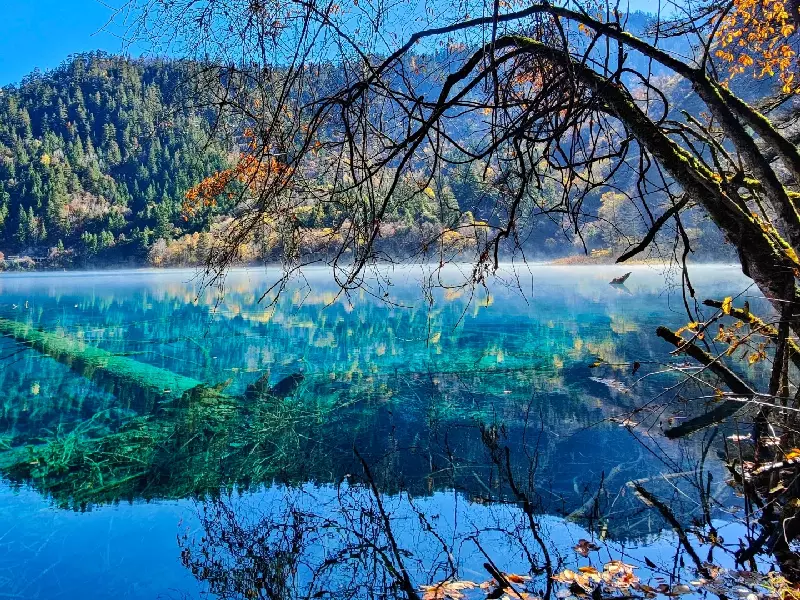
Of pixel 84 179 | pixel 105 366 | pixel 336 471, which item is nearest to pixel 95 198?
pixel 84 179

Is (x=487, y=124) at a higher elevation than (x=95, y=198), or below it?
below

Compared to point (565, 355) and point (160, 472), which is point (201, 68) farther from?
point (565, 355)

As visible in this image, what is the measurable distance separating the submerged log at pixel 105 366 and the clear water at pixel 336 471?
10.6 inches

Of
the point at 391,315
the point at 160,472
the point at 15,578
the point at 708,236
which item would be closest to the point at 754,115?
the point at 15,578

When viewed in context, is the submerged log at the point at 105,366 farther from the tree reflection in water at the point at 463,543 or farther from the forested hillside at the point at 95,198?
the forested hillside at the point at 95,198

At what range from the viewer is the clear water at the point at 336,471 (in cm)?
317

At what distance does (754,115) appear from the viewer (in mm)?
2463

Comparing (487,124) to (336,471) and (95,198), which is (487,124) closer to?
(336,471)

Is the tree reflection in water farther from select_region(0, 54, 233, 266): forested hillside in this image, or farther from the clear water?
select_region(0, 54, 233, 266): forested hillside

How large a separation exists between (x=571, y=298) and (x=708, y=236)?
1185 inches

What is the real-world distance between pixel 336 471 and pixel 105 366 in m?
7.15

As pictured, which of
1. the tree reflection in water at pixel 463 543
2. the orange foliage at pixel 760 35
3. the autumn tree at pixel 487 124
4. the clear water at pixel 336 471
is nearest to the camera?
the autumn tree at pixel 487 124

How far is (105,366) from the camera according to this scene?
10.1 m

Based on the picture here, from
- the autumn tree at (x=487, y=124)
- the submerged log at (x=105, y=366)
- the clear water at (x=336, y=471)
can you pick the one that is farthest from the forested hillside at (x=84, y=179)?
the autumn tree at (x=487, y=124)
